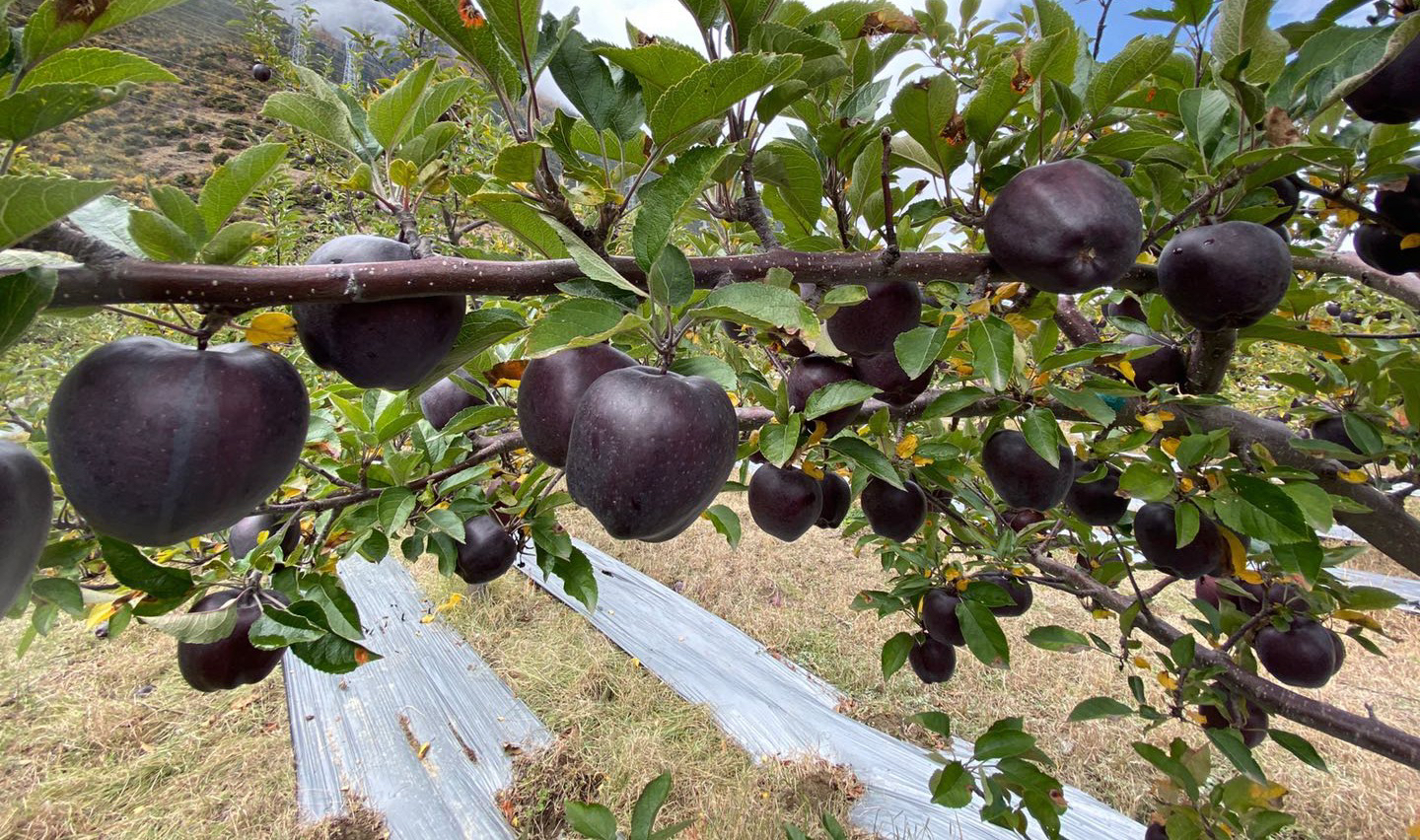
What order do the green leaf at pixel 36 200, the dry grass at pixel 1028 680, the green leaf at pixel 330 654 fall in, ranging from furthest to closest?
the dry grass at pixel 1028 680, the green leaf at pixel 330 654, the green leaf at pixel 36 200

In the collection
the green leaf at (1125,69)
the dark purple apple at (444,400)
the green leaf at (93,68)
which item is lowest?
the dark purple apple at (444,400)

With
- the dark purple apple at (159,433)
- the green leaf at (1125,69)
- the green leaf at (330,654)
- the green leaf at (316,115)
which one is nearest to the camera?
the dark purple apple at (159,433)

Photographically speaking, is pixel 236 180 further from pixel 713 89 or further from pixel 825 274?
pixel 825 274

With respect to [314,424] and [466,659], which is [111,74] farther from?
[466,659]

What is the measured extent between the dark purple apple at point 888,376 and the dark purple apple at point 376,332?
0.66 m

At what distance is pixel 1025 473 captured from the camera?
1.14 metres

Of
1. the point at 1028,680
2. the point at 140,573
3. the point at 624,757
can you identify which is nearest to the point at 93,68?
the point at 140,573

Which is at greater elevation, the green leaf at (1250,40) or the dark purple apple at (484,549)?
the green leaf at (1250,40)

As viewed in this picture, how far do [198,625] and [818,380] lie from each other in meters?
0.96

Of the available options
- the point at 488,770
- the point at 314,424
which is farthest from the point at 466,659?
the point at 314,424

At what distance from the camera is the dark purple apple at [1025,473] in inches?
44.4

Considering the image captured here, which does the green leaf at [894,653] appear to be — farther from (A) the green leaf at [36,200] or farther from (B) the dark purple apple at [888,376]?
(A) the green leaf at [36,200]

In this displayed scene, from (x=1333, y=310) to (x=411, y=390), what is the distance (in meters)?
3.61

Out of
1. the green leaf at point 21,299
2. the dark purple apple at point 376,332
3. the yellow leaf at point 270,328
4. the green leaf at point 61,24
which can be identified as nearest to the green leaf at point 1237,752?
the dark purple apple at point 376,332
